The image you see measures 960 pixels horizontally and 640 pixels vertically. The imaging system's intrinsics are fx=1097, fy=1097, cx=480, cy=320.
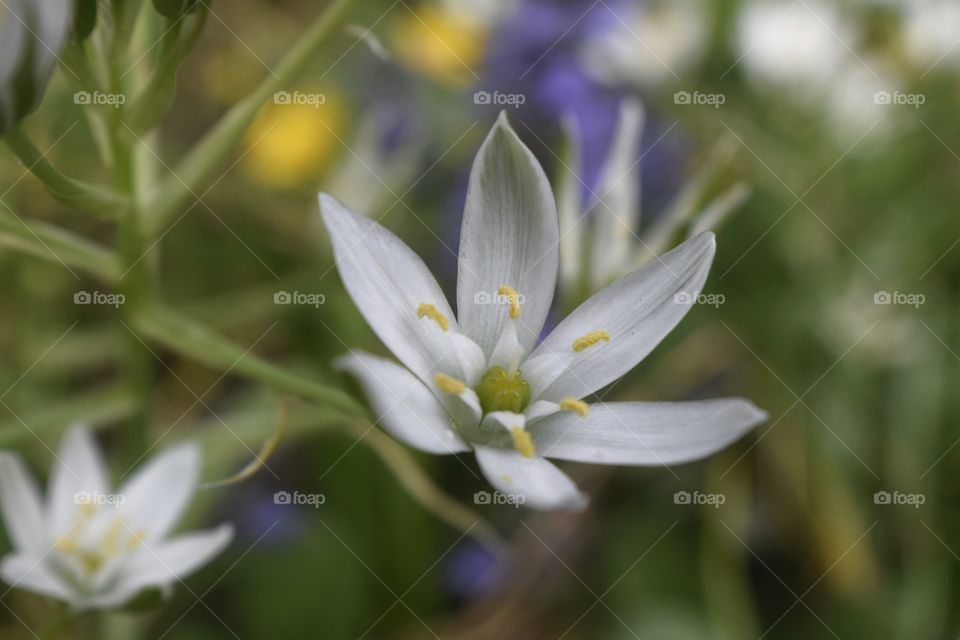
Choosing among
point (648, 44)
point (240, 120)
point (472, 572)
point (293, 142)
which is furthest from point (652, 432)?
point (293, 142)

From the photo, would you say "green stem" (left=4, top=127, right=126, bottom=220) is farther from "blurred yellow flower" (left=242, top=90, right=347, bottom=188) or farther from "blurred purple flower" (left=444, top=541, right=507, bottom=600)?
"blurred yellow flower" (left=242, top=90, right=347, bottom=188)

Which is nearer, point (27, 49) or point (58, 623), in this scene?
point (27, 49)

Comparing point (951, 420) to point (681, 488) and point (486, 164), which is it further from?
point (486, 164)

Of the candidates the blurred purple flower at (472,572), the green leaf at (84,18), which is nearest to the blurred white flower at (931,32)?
the blurred purple flower at (472,572)

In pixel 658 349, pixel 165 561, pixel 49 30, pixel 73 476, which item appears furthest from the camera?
pixel 658 349

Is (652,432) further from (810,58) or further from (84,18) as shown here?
(810,58)

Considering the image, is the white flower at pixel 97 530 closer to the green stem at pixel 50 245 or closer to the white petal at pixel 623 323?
the green stem at pixel 50 245
